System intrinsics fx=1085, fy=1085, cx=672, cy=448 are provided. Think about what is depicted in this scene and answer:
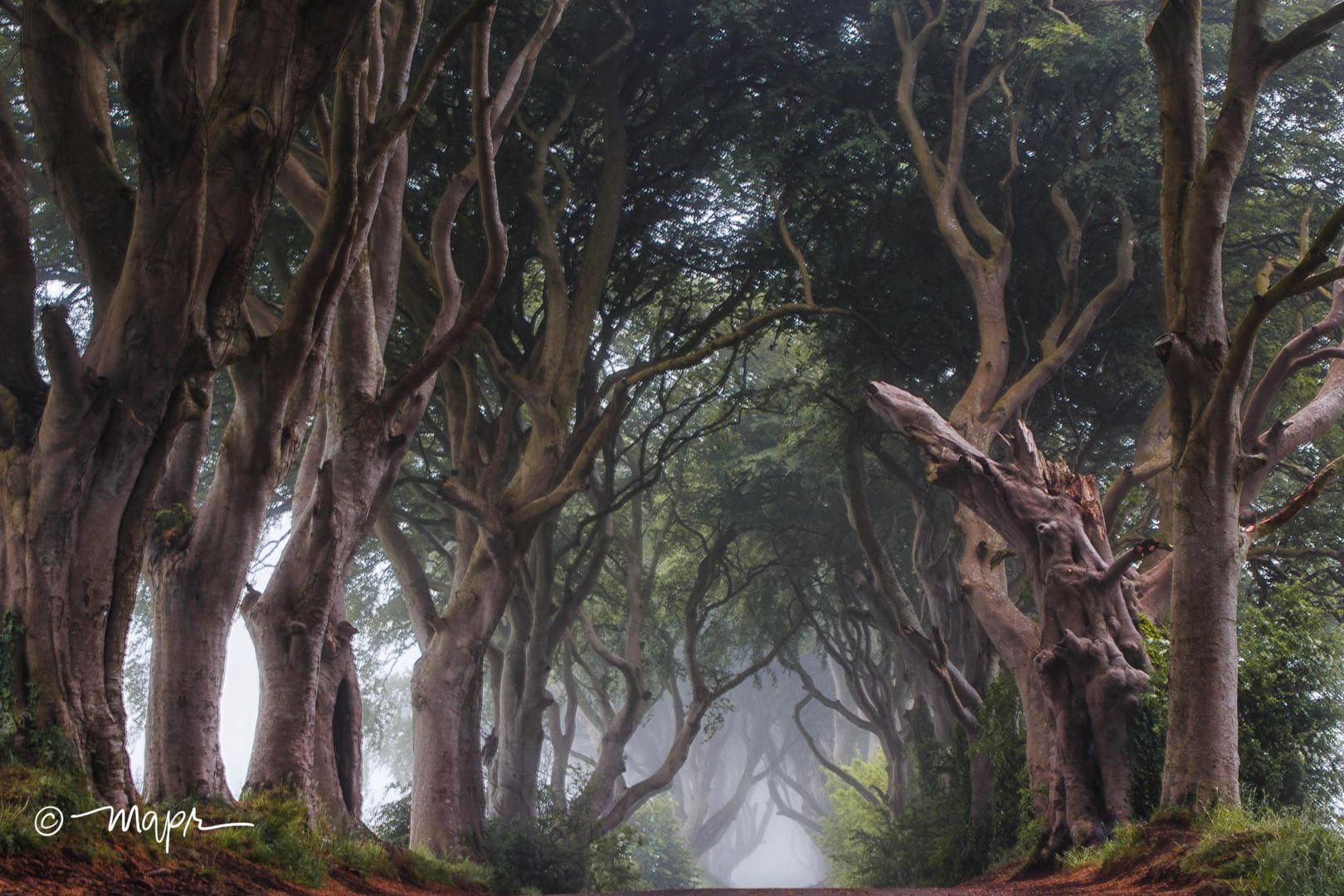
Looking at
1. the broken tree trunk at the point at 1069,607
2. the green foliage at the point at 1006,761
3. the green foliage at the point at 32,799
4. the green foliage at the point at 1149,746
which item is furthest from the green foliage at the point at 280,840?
the green foliage at the point at 1006,761

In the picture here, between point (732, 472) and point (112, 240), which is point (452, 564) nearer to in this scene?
point (732, 472)

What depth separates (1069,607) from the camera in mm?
9516

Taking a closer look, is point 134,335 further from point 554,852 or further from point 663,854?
point 663,854

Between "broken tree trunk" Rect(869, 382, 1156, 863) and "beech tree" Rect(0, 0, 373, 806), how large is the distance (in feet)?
21.5

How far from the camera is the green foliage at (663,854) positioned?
31.1 metres

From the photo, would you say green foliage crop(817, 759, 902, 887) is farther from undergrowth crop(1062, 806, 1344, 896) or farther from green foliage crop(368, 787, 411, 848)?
undergrowth crop(1062, 806, 1344, 896)

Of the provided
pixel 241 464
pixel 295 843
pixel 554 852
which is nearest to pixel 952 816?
pixel 554 852

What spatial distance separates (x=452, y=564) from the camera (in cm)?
1891

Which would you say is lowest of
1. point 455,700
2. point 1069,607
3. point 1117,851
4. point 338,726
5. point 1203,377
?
point 1117,851

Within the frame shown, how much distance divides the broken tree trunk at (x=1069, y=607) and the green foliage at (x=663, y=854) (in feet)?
67.5

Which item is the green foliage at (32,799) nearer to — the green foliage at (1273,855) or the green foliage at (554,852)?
the green foliage at (1273,855)

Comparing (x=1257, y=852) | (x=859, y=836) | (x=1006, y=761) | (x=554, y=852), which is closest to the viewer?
(x=1257, y=852)

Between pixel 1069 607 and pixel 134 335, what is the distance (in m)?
7.73

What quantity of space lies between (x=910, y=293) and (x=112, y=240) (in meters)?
11.7
